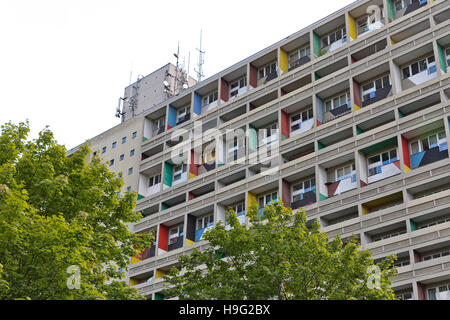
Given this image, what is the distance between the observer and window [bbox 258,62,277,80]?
5553cm

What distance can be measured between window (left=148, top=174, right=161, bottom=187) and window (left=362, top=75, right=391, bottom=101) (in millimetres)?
19117

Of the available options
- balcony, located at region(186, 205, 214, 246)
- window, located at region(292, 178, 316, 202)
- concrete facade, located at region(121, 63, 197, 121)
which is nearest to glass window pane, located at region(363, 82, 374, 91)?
window, located at region(292, 178, 316, 202)

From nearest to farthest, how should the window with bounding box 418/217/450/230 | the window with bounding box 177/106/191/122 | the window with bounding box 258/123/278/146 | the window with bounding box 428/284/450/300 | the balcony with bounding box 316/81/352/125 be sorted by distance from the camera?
1. the window with bounding box 428/284/450/300
2. the window with bounding box 418/217/450/230
3. the balcony with bounding box 316/81/352/125
4. the window with bounding box 258/123/278/146
5. the window with bounding box 177/106/191/122

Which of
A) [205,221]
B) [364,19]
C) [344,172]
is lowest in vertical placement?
[205,221]

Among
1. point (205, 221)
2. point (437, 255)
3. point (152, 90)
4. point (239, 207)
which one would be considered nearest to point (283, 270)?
point (437, 255)

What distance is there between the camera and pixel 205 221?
A: 52.8 m

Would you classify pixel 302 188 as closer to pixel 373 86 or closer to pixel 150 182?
pixel 373 86

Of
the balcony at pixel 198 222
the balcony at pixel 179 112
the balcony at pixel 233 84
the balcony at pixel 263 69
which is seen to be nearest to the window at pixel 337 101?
the balcony at pixel 263 69

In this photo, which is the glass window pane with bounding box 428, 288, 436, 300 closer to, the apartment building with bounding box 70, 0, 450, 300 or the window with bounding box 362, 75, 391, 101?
the apartment building with bounding box 70, 0, 450, 300

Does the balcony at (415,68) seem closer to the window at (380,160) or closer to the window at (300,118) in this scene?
the window at (380,160)

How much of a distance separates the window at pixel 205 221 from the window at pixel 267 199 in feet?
14.4

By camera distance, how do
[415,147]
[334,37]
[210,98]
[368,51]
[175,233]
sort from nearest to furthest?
[415,147], [368,51], [334,37], [175,233], [210,98]

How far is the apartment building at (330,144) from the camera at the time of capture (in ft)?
133

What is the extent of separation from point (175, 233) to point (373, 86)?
18531 mm
